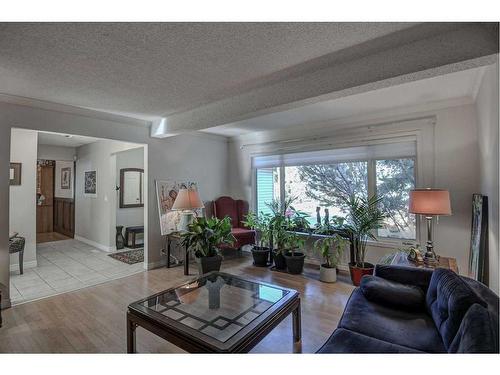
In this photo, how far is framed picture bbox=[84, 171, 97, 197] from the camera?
5.71 m

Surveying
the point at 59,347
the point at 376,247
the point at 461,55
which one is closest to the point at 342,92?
the point at 461,55

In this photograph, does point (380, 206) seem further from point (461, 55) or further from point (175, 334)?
point (175, 334)

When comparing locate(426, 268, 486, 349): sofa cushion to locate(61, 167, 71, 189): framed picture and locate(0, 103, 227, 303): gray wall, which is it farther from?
locate(61, 167, 71, 189): framed picture

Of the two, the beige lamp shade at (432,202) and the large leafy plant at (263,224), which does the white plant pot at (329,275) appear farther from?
the beige lamp shade at (432,202)

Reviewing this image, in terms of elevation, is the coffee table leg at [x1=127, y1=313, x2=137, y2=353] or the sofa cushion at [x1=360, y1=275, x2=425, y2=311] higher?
the sofa cushion at [x1=360, y1=275, x2=425, y2=311]

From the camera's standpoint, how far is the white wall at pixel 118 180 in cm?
539

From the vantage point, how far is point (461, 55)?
1611mm

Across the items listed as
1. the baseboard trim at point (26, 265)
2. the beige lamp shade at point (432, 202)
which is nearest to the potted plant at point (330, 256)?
the beige lamp shade at point (432, 202)

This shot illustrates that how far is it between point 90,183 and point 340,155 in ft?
17.8

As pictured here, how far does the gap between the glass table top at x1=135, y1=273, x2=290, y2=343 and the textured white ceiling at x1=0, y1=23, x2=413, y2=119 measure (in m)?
1.86

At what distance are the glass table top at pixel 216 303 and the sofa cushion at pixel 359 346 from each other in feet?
1.72

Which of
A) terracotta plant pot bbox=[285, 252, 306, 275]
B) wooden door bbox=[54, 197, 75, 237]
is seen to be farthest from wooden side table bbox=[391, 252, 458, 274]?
wooden door bbox=[54, 197, 75, 237]
